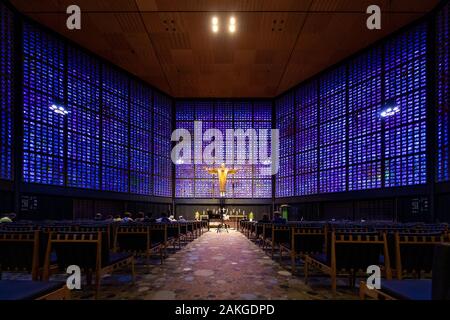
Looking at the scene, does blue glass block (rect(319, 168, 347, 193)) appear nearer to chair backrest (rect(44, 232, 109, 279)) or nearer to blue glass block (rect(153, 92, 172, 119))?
blue glass block (rect(153, 92, 172, 119))

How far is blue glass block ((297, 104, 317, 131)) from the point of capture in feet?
54.1

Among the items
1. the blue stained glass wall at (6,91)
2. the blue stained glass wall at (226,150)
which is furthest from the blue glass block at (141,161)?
the blue stained glass wall at (6,91)

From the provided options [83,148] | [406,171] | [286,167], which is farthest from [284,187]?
[83,148]

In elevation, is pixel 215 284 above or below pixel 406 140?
below

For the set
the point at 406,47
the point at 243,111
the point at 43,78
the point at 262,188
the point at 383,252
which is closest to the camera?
the point at 383,252

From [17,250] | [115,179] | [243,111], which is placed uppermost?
[243,111]

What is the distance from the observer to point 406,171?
37.2 feet

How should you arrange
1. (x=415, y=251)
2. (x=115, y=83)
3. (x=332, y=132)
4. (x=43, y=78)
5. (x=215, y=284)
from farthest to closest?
(x=115, y=83), (x=332, y=132), (x=43, y=78), (x=215, y=284), (x=415, y=251)

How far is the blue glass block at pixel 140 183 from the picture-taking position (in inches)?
642

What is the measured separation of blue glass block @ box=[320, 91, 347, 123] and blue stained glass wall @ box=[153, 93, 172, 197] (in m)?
9.90

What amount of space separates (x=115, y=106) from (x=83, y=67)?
8.15 ft

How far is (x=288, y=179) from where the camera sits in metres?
18.3

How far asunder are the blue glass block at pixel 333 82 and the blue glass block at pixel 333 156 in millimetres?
2918

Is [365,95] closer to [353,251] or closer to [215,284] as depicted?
[353,251]
